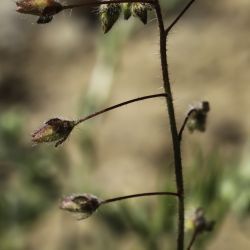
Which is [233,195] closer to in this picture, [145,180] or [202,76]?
[145,180]

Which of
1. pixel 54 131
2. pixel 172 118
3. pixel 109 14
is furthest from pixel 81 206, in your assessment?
pixel 109 14

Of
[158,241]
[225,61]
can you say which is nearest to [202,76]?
[225,61]

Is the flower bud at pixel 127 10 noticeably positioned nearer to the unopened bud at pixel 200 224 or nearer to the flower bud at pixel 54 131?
the flower bud at pixel 54 131

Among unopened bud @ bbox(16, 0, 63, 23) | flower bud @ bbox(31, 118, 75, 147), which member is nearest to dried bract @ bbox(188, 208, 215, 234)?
flower bud @ bbox(31, 118, 75, 147)

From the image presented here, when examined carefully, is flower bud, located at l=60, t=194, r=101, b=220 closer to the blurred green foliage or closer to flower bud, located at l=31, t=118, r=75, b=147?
flower bud, located at l=31, t=118, r=75, b=147

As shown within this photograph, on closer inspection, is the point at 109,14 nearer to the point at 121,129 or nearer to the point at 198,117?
the point at 198,117

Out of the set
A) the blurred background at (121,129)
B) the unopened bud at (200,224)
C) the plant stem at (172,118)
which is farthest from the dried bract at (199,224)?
the blurred background at (121,129)
